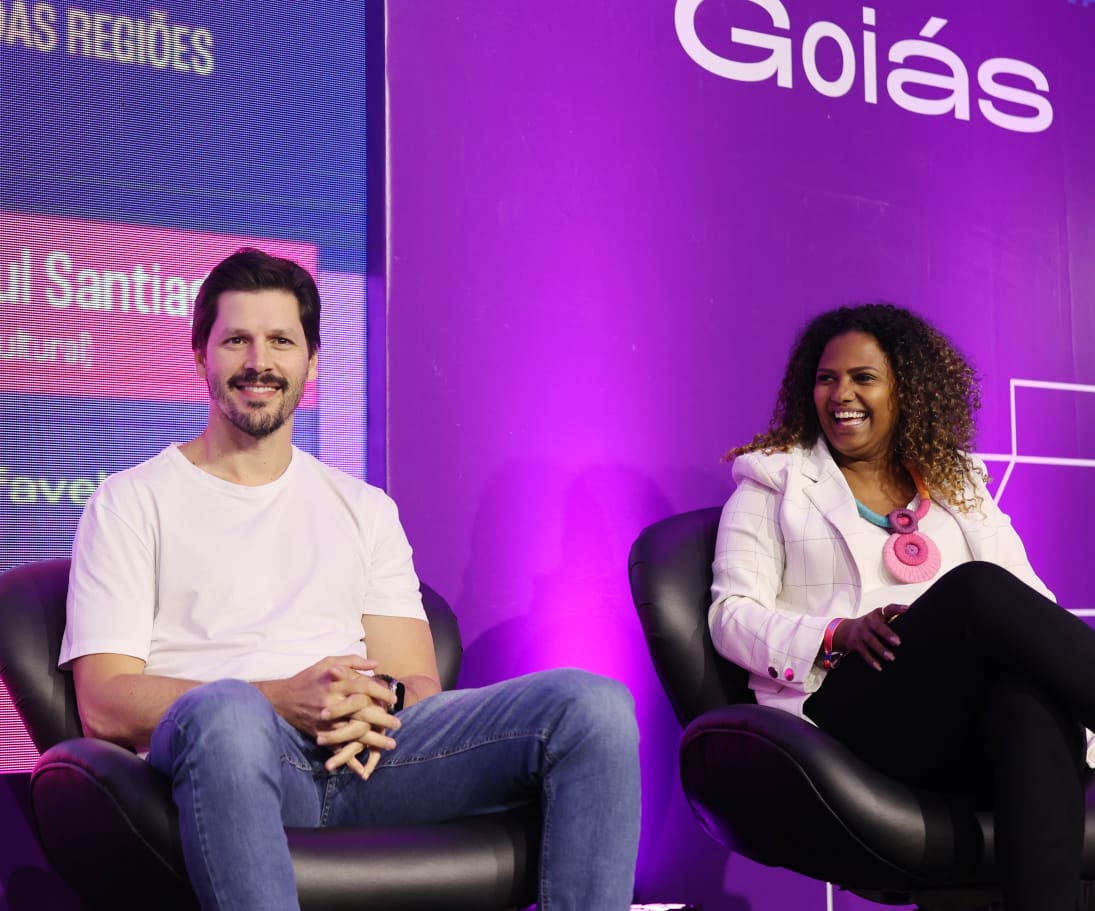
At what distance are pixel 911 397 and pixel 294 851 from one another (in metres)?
1.72

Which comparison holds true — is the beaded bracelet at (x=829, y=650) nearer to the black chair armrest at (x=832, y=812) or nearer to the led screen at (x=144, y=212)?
the black chair armrest at (x=832, y=812)

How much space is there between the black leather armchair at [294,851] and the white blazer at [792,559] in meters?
0.69

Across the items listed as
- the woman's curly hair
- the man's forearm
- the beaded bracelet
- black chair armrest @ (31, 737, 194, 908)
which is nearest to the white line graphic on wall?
the woman's curly hair

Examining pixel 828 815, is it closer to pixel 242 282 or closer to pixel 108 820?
pixel 108 820

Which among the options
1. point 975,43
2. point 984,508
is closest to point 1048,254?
point 975,43

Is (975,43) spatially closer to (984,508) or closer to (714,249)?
(714,249)

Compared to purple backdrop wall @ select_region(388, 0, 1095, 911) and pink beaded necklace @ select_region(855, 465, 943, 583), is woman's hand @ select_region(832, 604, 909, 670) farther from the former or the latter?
purple backdrop wall @ select_region(388, 0, 1095, 911)

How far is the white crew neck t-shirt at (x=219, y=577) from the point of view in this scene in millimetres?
2156

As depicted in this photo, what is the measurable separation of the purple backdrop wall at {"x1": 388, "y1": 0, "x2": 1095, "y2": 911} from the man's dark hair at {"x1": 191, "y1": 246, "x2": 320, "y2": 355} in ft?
1.99

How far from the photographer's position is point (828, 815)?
2.11 m

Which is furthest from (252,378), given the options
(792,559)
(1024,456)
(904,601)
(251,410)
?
(1024,456)

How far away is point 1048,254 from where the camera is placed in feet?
13.0

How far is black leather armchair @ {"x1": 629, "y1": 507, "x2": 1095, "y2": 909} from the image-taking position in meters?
2.12

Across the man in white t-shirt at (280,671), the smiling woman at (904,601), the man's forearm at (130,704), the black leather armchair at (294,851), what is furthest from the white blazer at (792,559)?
the man's forearm at (130,704)
